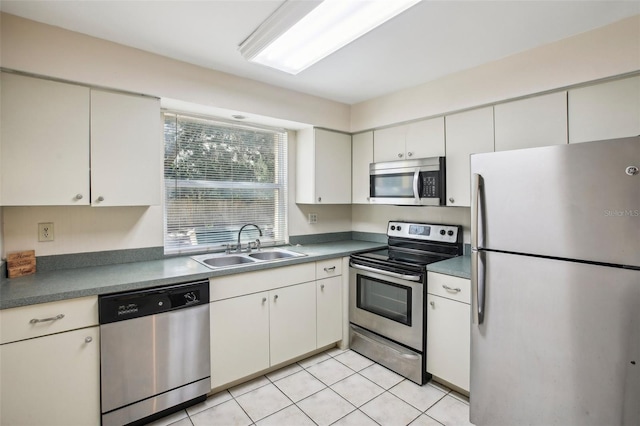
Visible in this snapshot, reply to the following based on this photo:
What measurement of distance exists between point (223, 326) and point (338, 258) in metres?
1.14

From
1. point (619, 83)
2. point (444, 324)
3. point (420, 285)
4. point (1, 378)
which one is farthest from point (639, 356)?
point (1, 378)

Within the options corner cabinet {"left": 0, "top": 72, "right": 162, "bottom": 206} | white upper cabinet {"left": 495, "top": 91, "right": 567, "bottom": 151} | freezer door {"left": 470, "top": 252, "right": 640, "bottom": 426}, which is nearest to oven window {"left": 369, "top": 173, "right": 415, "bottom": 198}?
white upper cabinet {"left": 495, "top": 91, "right": 567, "bottom": 151}

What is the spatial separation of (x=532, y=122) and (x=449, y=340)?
1598mm

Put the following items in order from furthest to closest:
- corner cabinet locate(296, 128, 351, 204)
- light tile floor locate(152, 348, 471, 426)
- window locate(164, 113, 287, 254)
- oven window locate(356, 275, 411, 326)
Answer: corner cabinet locate(296, 128, 351, 204), window locate(164, 113, 287, 254), oven window locate(356, 275, 411, 326), light tile floor locate(152, 348, 471, 426)

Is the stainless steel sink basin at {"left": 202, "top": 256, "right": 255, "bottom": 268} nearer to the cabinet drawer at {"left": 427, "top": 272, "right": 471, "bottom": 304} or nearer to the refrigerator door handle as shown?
the cabinet drawer at {"left": 427, "top": 272, "right": 471, "bottom": 304}

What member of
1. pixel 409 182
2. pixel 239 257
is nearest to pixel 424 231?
pixel 409 182

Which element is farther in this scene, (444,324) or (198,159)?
(198,159)

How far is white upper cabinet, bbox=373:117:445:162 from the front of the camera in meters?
2.71

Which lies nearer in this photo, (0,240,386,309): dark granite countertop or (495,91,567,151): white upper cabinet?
(0,240,386,309): dark granite countertop

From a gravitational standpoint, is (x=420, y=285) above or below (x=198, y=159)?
below

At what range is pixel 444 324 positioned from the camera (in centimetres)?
226

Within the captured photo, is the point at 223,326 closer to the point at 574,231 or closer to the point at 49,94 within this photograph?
the point at 49,94

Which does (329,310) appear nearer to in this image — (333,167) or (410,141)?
(333,167)

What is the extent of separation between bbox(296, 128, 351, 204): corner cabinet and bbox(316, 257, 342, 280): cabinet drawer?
65cm
